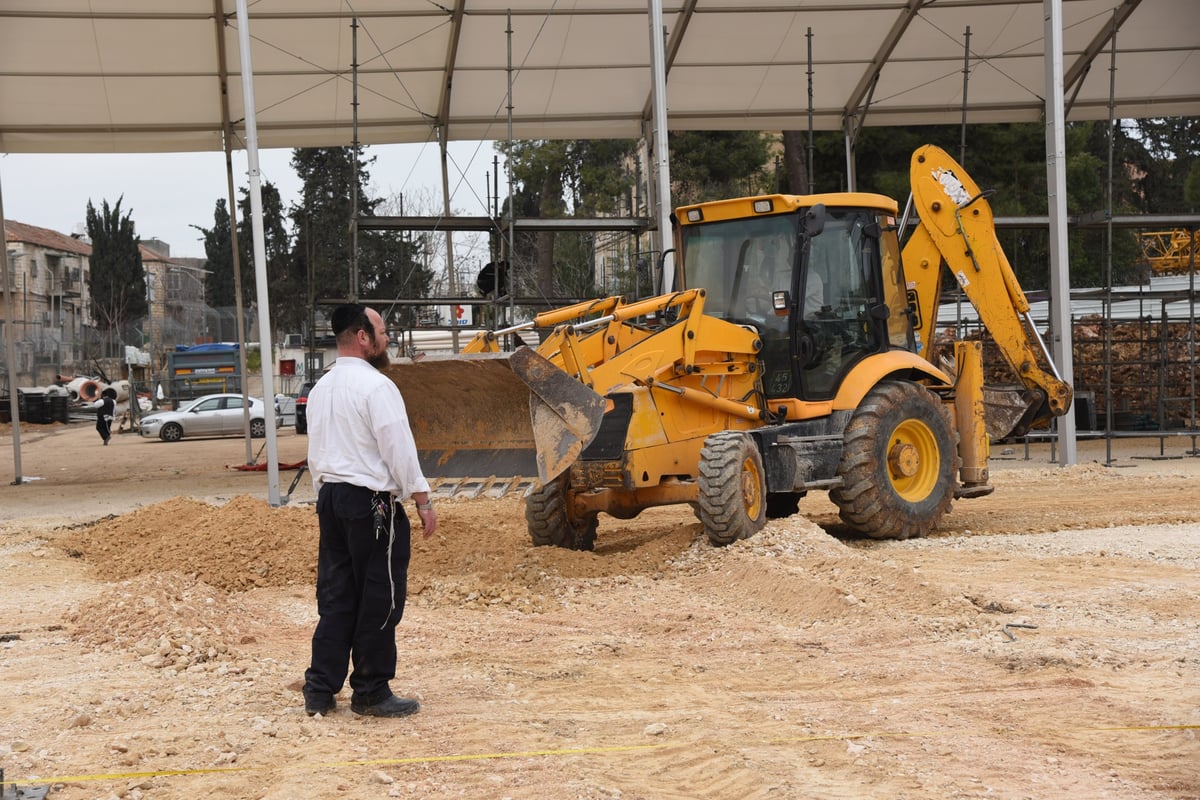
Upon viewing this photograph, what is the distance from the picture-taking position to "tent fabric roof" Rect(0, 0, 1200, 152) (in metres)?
20.8

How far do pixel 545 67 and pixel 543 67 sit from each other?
0.11 ft

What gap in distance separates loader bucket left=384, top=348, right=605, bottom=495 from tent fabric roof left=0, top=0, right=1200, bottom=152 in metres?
12.2

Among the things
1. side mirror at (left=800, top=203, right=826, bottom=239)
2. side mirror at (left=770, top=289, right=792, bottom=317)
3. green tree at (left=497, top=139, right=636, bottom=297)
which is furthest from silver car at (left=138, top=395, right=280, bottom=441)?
side mirror at (left=800, top=203, right=826, bottom=239)

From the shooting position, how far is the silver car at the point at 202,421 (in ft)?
127

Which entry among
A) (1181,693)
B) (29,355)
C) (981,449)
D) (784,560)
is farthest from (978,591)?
(29,355)

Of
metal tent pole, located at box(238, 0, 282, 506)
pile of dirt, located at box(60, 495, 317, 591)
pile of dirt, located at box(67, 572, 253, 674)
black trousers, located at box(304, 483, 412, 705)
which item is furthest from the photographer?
metal tent pole, located at box(238, 0, 282, 506)

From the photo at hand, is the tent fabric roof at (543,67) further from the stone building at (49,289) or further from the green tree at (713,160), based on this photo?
the stone building at (49,289)

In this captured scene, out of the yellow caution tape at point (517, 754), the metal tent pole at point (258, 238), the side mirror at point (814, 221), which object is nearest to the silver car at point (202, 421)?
the metal tent pole at point (258, 238)

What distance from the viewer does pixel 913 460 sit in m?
12.0

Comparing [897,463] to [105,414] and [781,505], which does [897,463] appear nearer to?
[781,505]

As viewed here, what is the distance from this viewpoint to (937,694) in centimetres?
632

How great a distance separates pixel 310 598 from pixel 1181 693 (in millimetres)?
5879

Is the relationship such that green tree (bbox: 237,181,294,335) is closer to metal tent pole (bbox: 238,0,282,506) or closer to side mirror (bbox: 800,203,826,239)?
metal tent pole (bbox: 238,0,282,506)

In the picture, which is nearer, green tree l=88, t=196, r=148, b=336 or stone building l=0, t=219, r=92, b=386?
stone building l=0, t=219, r=92, b=386
